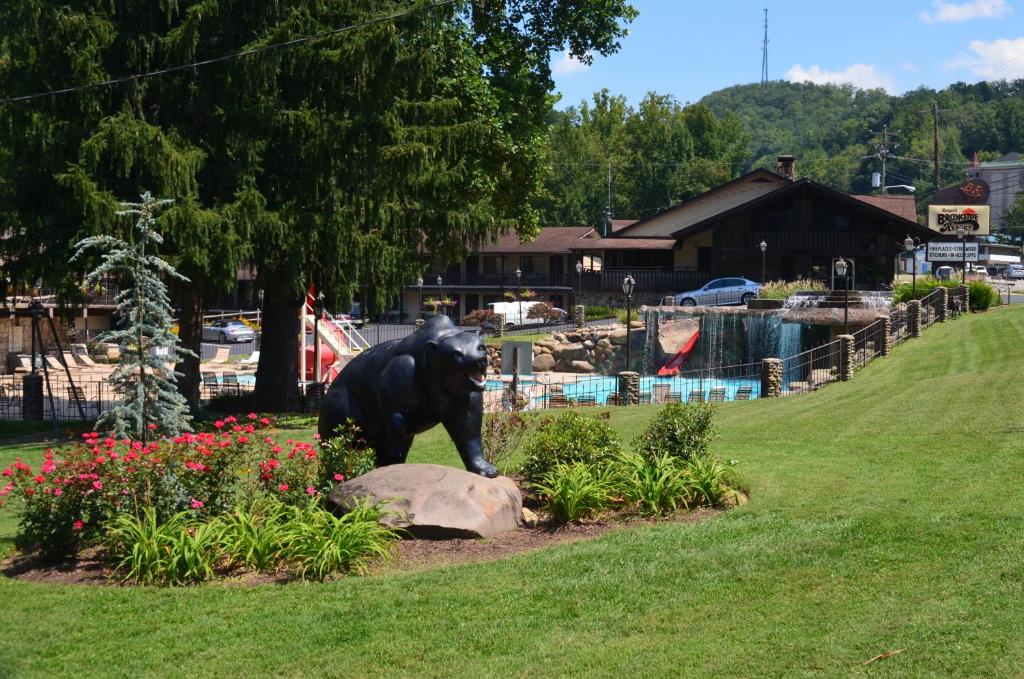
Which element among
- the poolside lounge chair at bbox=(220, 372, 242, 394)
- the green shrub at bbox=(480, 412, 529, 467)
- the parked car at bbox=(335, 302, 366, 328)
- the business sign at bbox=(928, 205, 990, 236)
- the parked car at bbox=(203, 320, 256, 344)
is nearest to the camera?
the green shrub at bbox=(480, 412, 529, 467)

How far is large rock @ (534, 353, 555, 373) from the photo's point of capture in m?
48.5

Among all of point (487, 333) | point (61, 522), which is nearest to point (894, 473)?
point (61, 522)

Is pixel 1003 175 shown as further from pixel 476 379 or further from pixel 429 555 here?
pixel 429 555

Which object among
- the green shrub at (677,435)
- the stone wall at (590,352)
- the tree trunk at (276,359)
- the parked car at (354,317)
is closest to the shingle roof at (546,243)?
the parked car at (354,317)

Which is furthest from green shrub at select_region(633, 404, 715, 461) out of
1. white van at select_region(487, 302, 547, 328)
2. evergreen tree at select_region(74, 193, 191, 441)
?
white van at select_region(487, 302, 547, 328)

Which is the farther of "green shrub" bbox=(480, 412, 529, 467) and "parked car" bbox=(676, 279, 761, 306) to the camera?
"parked car" bbox=(676, 279, 761, 306)

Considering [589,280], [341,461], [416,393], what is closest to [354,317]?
[589,280]

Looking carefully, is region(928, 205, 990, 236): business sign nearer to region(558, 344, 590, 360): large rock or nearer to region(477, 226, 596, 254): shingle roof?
region(558, 344, 590, 360): large rock

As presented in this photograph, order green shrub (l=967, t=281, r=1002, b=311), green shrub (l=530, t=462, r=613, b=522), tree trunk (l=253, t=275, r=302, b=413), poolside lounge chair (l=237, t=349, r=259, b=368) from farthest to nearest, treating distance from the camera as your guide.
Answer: poolside lounge chair (l=237, t=349, r=259, b=368), green shrub (l=967, t=281, r=1002, b=311), tree trunk (l=253, t=275, r=302, b=413), green shrub (l=530, t=462, r=613, b=522)

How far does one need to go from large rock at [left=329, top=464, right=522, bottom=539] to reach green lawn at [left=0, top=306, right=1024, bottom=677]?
0.85 metres

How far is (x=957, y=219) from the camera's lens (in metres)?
56.8

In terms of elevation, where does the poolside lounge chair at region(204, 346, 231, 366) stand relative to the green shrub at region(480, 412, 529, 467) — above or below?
below

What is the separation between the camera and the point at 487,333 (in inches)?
2194

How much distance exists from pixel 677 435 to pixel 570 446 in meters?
1.26
